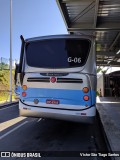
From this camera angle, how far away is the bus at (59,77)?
753 centimetres

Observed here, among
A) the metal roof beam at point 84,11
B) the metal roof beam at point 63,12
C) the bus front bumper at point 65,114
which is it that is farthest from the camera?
the metal roof beam at point 84,11

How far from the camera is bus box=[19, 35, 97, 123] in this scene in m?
7.53

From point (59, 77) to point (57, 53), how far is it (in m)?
0.85

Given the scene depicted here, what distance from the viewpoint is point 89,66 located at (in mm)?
7676

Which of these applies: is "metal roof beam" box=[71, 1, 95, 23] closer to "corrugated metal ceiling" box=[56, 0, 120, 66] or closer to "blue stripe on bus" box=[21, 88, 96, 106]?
"corrugated metal ceiling" box=[56, 0, 120, 66]

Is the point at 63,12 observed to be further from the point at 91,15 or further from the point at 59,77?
the point at 59,77

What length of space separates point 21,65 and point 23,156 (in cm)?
323

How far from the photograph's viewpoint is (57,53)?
8.11 metres

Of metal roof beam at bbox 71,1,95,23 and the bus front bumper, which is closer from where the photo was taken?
the bus front bumper

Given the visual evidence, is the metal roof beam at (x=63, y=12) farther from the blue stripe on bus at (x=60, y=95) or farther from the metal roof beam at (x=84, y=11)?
the blue stripe on bus at (x=60, y=95)

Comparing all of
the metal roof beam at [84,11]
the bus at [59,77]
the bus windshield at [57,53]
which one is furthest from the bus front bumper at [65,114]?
the metal roof beam at [84,11]

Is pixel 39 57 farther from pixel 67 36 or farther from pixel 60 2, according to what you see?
pixel 60 2

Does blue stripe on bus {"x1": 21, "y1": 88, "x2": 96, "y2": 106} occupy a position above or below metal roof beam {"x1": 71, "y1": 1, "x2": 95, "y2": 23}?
below

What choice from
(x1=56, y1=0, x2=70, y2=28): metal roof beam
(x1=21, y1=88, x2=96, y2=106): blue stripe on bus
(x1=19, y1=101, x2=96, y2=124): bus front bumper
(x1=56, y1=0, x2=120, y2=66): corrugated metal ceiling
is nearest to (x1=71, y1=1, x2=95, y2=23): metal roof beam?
(x1=56, y1=0, x2=120, y2=66): corrugated metal ceiling
